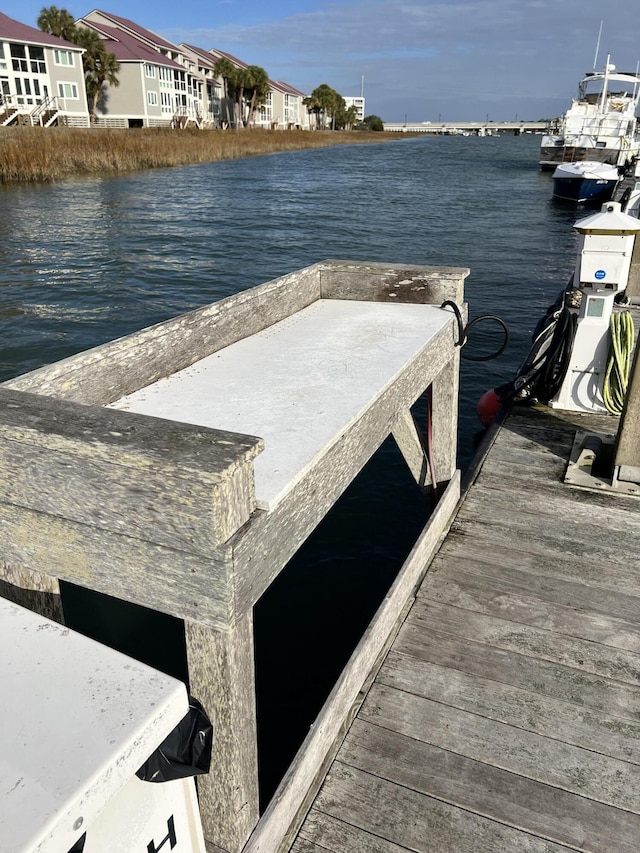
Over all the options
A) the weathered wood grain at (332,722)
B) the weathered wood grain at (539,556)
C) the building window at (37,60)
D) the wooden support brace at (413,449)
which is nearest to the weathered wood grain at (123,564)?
the weathered wood grain at (332,722)

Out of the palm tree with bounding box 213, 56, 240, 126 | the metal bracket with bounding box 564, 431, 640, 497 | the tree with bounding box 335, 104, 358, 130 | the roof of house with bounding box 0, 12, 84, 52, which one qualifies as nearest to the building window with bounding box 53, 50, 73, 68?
the roof of house with bounding box 0, 12, 84, 52

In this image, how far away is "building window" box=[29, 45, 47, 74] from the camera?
178 ft

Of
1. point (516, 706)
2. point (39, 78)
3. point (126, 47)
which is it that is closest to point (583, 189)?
point (516, 706)

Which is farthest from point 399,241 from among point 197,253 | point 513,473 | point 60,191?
point 513,473

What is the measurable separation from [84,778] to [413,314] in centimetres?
428

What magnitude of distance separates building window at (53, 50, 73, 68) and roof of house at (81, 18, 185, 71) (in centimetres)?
786

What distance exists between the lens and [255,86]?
88.7 metres

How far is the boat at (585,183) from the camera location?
35.8 m

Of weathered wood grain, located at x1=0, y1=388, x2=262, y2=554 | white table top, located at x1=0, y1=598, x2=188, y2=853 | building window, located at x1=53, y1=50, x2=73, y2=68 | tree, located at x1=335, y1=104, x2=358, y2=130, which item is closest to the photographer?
white table top, located at x1=0, y1=598, x2=188, y2=853

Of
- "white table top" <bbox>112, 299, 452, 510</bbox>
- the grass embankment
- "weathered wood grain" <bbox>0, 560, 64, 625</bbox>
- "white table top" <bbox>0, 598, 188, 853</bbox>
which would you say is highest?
the grass embankment

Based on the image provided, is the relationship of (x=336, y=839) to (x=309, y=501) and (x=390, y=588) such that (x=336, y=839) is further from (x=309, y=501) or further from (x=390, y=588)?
(x=309, y=501)

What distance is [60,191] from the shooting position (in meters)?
31.1

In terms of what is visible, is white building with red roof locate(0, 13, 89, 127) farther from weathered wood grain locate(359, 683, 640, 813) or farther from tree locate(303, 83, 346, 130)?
tree locate(303, 83, 346, 130)

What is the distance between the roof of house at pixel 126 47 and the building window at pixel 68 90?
26.2 ft
